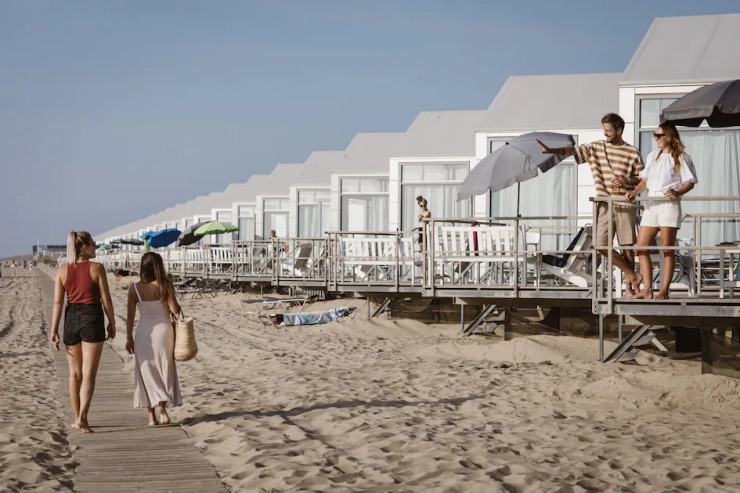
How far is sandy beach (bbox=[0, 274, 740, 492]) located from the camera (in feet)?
20.5

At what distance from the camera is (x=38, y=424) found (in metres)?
8.24

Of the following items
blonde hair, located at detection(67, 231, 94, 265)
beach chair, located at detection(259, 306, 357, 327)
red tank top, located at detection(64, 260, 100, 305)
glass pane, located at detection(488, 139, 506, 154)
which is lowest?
beach chair, located at detection(259, 306, 357, 327)

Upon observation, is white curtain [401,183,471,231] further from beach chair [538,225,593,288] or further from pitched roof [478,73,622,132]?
beach chair [538,225,593,288]

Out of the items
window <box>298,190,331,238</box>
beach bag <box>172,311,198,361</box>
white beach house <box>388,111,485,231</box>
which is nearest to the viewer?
beach bag <box>172,311,198,361</box>

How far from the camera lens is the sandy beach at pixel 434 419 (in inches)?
246

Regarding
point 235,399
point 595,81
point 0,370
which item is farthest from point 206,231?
point 235,399

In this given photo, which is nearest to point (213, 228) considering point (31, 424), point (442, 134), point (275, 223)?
point (275, 223)

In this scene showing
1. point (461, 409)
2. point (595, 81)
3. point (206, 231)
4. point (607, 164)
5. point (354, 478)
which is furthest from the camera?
point (206, 231)

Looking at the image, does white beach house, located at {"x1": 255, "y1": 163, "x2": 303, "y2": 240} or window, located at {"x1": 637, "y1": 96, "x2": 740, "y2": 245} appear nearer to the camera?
window, located at {"x1": 637, "y1": 96, "x2": 740, "y2": 245}

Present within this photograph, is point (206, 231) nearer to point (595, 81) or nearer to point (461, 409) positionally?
point (595, 81)

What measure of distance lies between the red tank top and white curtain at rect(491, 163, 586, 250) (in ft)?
36.4

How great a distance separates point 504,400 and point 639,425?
1562 millimetres

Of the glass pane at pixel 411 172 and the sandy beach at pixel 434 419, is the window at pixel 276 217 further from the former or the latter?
the sandy beach at pixel 434 419

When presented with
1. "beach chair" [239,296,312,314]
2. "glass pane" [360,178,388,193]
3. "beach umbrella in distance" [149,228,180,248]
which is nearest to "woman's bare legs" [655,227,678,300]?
"beach chair" [239,296,312,314]
